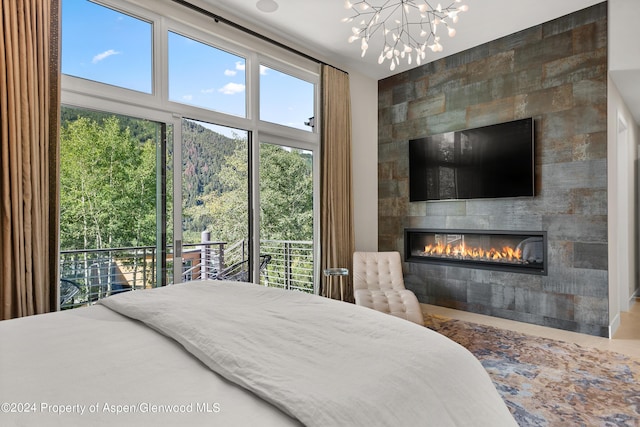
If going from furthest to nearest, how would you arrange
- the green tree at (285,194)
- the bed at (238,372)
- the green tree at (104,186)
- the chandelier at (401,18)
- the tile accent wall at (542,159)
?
the green tree at (285,194) → the tile accent wall at (542,159) → the chandelier at (401,18) → the green tree at (104,186) → the bed at (238,372)

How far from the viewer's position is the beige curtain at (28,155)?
2.09m

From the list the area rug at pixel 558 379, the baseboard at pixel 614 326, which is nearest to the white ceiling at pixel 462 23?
the baseboard at pixel 614 326

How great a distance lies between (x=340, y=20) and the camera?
3.45 m

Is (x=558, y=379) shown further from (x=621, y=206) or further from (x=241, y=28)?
(x=241, y=28)

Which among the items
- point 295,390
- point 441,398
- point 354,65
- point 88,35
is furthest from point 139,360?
point 354,65

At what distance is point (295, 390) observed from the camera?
797mm

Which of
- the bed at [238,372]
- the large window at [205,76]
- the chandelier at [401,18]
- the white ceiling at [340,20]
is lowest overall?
the bed at [238,372]

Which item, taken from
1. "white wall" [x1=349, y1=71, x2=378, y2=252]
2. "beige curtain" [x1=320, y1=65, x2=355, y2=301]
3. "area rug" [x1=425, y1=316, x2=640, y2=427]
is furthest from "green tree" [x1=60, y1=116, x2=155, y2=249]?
"area rug" [x1=425, y1=316, x2=640, y2=427]

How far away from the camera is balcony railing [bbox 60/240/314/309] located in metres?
2.54

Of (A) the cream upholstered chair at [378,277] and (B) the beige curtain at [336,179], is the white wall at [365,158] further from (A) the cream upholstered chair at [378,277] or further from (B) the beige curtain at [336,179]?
(A) the cream upholstered chair at [378,277]

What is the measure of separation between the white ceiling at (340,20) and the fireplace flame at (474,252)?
7.41 feet

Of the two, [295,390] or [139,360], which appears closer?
[295,390]

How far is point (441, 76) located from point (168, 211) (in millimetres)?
3432

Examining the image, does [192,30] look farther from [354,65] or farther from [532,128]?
[532,128]
